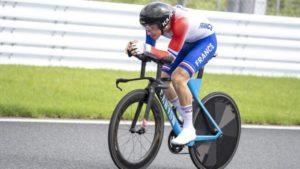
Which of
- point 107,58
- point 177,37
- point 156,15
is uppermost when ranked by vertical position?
point 156,15

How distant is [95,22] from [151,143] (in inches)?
233

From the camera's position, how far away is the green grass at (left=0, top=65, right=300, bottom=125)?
385 inches

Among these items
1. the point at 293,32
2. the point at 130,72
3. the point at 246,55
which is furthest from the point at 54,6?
the point at 293,32

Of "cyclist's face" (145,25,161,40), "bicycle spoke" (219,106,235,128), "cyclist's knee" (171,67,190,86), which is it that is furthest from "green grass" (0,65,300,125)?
"cyclist's face" (145,25,161,40)

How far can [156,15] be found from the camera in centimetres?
659

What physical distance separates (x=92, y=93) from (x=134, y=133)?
4109 millimetres

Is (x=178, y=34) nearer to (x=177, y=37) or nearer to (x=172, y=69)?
(x=177, y=37)

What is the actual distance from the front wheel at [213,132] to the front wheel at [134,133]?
1.54 ft

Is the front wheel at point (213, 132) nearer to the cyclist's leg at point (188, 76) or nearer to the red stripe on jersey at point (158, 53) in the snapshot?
the cyclist's leg at point (188, 76)

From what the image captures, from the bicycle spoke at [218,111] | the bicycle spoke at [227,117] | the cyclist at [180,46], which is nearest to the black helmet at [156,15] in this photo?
the cyclist at [180,46]

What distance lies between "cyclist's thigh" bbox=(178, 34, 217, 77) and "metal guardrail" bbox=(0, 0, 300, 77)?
4.96 metres

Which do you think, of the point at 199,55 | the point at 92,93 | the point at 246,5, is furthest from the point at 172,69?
the point at 246,5

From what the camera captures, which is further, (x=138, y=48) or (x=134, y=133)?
(x=134, y=133)

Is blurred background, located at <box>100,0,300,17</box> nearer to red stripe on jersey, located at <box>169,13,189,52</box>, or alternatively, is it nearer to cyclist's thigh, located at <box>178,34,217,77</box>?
cyclist's thigh, located at <box>178,34,217,77</box>
